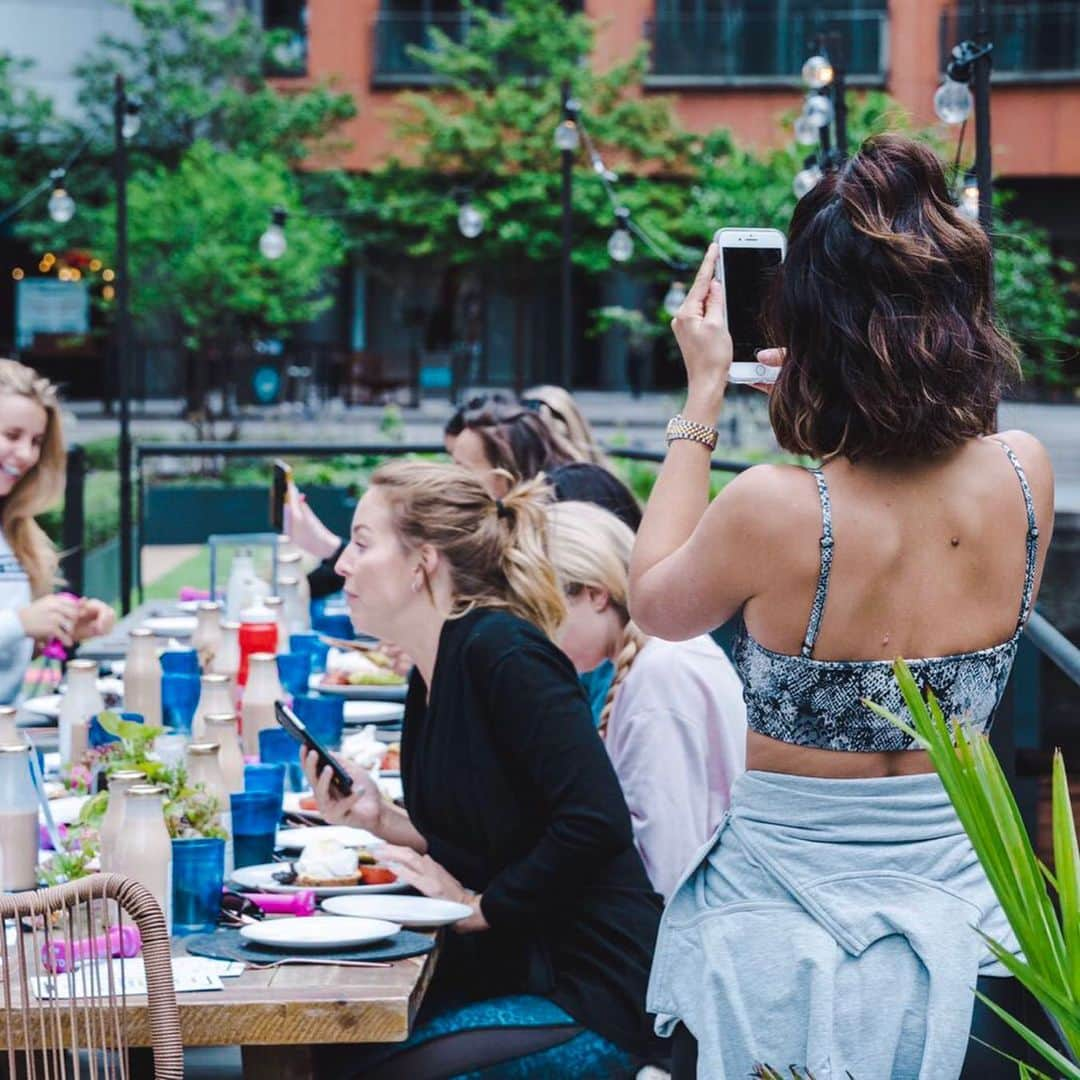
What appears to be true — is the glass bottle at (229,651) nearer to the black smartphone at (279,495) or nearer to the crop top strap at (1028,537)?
the black smartphone at (279,495)

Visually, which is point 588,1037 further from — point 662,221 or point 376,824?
point 662,221

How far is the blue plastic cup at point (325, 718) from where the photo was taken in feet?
13.1

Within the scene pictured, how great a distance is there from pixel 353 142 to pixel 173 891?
1044 inches

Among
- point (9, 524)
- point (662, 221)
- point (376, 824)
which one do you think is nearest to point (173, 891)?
point (376, 824)

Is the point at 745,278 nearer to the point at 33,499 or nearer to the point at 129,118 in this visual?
the point at 33,499

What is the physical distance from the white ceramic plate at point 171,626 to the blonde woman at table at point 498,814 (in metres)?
2.29

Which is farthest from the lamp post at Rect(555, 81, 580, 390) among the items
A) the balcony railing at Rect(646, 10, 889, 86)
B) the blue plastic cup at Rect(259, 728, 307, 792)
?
the balcony railing at Rect(646, 10, 889, 86)

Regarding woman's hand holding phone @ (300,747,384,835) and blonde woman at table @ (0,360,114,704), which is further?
blonde woman at table @ (0,360,114,704)

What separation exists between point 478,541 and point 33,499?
2.12m

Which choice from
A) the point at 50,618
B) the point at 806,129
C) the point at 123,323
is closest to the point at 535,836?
the point at 50,618

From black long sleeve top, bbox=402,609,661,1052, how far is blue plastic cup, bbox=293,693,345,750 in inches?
37.7

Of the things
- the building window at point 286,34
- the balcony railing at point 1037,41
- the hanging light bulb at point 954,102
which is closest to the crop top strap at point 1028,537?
the hanging light bulb at point 954,102

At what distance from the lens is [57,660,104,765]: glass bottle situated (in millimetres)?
3760

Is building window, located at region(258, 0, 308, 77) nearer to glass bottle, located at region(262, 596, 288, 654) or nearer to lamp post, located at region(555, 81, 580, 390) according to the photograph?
lamp post, located at region(555, 81, 580, 390)
